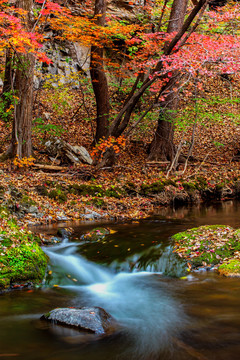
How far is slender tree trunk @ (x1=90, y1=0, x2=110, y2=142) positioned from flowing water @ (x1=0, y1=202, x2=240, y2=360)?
6639 millimetres

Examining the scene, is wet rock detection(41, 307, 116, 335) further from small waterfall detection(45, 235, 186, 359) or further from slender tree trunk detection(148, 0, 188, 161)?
slender tree trunk detection(148, 0, 188, 161)

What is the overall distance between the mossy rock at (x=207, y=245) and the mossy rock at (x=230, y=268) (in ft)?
0.66

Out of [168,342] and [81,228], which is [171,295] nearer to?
[168,342]

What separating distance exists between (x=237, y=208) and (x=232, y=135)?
24.7 ft

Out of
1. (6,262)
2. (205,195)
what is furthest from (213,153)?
(6,262)

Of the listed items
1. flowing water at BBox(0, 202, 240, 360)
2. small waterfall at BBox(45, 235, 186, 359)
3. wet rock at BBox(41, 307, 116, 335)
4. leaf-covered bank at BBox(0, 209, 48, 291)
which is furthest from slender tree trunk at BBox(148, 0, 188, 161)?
wet rock at BBox(41, 307, 116, 335)

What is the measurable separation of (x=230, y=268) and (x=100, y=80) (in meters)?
9.87

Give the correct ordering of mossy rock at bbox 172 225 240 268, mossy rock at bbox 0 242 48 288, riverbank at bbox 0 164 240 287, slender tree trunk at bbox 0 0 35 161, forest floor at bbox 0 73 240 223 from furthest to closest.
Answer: slender tree trunk at bbox 0 0 35 161 → forest floor at bbox 0 73 240 223 → riverbank at bbox 0 164 240 287 → mossy rock at bbox 172 225 240 268 → mossy rock at bbox 0 242 48 288

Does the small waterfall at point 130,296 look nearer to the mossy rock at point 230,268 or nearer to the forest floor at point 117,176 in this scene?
the mossy rock at point 230,268

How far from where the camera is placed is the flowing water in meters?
3.19

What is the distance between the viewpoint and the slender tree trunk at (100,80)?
12.3m

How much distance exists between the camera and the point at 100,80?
42.0 ft

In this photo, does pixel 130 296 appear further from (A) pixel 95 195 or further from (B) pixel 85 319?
(A) pixel 95 195

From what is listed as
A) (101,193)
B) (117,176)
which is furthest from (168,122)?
(101,193)
